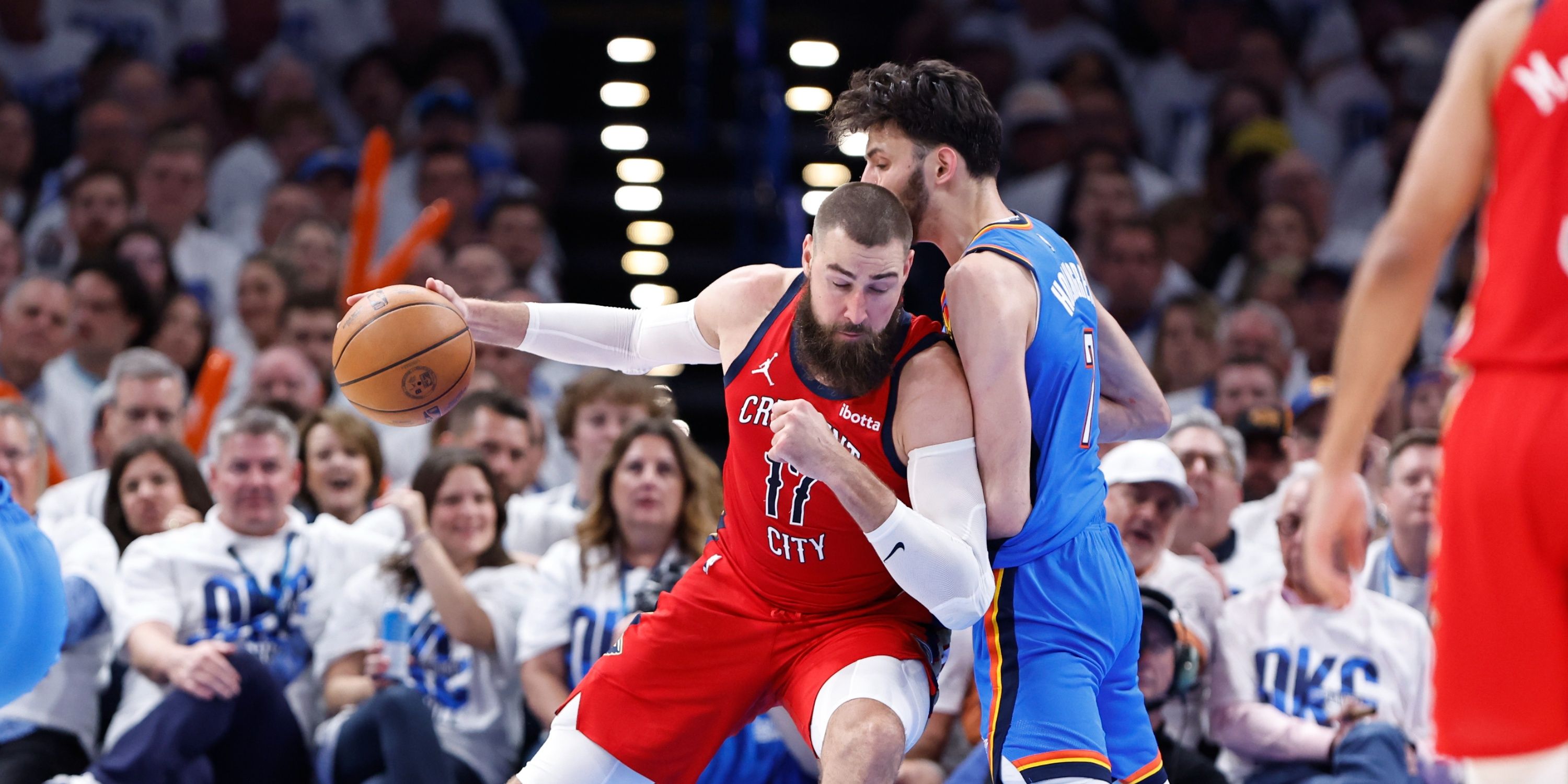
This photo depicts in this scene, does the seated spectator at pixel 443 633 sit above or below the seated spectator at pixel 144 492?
below

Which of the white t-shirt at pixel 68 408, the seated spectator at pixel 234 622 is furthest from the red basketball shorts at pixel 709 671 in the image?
the white t-shirt at pixel 68 408

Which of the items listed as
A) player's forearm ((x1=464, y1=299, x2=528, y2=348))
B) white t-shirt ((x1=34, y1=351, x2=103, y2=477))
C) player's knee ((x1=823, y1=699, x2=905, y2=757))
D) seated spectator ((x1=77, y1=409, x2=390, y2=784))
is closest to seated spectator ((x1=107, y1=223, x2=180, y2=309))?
white t-shirt ((x1=34, y1=351, x2=103, y2=477))

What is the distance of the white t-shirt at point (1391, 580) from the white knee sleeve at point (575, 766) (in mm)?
3532

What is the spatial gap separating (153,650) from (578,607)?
1.56 m

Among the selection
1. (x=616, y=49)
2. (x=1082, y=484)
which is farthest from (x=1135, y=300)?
(x=1082, y=484)

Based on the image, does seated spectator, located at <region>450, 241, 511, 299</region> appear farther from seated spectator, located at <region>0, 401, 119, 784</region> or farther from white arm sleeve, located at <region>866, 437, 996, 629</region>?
white arm sleeve, located at <region>866, 437, 996, 629</region>

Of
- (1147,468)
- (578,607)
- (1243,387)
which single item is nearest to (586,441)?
(578,607)

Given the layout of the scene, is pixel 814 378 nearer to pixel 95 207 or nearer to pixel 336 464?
pixel 336 464

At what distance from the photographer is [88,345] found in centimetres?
820

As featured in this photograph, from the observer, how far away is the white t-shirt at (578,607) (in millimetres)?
5945

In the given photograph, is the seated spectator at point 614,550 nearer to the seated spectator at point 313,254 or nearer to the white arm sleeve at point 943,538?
the white arm sleeve at point 943,538

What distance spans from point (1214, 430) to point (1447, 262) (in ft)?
14.5

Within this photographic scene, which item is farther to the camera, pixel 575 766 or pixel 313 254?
pixel 313 254

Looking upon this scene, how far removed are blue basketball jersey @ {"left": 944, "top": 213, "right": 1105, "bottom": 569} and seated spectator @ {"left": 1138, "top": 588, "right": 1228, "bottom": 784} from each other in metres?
1.71
